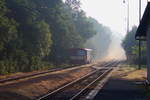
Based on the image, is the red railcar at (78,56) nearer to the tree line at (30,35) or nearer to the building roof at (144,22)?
the tree line at (30,35)

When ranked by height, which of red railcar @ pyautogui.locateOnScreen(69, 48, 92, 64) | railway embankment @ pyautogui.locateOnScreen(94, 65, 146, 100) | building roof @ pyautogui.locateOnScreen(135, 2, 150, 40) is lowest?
railway embankment @ pyautogui.locateOnScreen(94, 65, 146, 100)

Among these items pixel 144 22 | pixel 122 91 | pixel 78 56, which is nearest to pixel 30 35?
pixel 78 56

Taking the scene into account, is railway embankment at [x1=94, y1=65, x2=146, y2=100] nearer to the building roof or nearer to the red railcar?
the building roof

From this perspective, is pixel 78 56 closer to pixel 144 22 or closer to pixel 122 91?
pixel 144 22

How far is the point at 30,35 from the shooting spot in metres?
47.9

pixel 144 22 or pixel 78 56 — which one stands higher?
pixel 144 22

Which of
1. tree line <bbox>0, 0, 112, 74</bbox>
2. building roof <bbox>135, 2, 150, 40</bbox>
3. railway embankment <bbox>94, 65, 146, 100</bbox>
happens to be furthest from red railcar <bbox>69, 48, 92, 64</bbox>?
building roof <bbox>135, 2, 150, 40</bbox>

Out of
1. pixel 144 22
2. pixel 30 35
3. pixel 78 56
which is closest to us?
pixel 144 22

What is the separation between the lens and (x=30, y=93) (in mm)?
18609

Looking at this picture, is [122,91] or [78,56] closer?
[122,91]

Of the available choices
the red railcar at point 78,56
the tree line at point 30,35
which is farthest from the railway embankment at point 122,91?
the red railcar at point 78,56

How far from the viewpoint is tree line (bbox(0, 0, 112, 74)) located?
37.7 meters

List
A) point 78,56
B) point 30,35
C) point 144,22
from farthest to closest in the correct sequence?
point 78,56
point 30,35
point 144,22

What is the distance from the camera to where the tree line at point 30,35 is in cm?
3772
